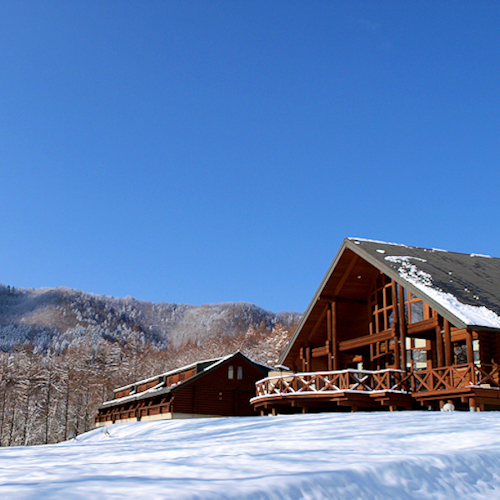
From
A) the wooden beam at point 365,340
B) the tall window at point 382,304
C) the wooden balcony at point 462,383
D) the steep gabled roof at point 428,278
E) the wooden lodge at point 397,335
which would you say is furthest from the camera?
the tall window at point 382,304

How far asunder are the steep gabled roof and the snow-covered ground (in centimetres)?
650

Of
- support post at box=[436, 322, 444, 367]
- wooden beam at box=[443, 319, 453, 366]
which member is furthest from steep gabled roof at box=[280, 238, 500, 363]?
support post at box=[436, 322, 444, 367]

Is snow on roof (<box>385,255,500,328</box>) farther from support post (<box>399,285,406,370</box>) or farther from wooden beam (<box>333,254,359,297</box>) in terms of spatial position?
wooden beam (<box>333,254,359,297</box>)

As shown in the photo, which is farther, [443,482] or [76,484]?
[443,482]

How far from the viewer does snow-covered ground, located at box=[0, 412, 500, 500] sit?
6.91 meters

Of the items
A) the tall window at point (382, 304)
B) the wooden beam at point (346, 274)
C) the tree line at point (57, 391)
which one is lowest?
the tree line at point (57, 391)

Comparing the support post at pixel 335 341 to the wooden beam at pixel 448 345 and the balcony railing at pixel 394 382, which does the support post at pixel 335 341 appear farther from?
the wooden beam at pixel 448 345

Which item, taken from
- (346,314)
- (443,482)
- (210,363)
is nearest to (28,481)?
(443,482)

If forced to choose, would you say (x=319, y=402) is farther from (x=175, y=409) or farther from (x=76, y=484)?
(x=76, y=484)

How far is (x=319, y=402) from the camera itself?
78.1 feet

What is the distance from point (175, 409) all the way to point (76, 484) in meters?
29.6

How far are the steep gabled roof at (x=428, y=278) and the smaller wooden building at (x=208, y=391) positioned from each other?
934 cm

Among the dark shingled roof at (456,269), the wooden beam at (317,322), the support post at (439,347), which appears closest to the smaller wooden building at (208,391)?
the wooden beam at (317,322)

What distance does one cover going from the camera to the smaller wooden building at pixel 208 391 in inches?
1420
